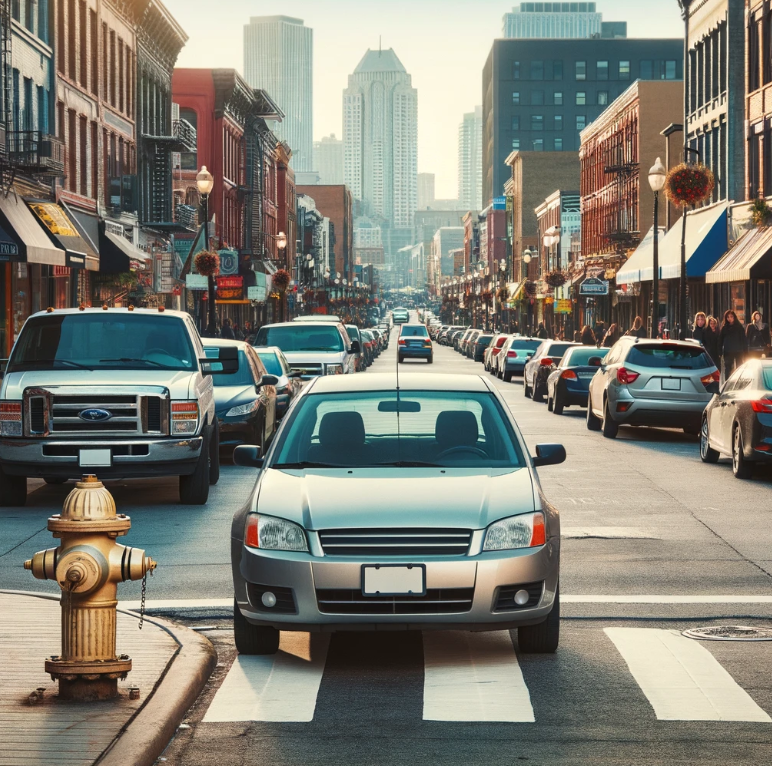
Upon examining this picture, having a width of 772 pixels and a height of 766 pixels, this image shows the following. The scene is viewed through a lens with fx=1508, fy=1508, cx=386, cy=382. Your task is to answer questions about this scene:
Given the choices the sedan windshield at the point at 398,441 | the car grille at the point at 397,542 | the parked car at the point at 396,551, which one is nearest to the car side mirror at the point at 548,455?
the sedan windshield at the point at 398,441

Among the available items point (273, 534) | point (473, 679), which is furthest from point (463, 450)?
point (473, 679)

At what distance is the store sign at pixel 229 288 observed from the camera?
191ft

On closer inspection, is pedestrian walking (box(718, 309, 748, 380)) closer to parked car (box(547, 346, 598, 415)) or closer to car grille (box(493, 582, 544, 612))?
parked car (box(547, 346, 598, 415))

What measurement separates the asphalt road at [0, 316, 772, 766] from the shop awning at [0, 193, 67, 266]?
20.2 meters

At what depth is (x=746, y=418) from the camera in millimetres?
17922

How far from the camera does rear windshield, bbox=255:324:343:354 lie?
102ft

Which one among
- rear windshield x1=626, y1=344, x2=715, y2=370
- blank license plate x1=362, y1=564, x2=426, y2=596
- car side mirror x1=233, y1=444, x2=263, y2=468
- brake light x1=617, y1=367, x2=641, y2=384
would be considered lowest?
blank license plate x1=362, y1=564, x2=426, y2=596

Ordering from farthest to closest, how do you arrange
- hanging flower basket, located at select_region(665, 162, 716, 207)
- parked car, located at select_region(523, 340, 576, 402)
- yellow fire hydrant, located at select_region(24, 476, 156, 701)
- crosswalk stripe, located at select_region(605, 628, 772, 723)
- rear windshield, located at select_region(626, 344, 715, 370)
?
hanging flower basket, located at select_region(665, 162, 716, 207), parked car, located at select_region(523, 340, 576, 402), rear windshield, located at select_region(626, 344, 715, 370), crosswalk stripe, located at select_region(605, 628, 772, 723), yellow fire hydrant, located at select_region(24, 476, 156, 701)

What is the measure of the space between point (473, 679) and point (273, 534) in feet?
4.14

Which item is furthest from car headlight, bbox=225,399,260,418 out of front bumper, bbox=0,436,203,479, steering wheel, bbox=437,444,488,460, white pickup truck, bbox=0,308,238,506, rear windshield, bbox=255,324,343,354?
steering wheel, bbox=437,444,488,460

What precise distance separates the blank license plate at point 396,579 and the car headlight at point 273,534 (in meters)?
0.39

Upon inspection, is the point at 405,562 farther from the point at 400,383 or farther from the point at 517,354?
the point at 517,354

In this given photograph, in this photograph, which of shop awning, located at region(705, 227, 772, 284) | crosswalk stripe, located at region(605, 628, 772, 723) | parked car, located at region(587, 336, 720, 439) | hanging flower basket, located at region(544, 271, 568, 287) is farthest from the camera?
hanging flower basket, located at region(544, 271, 568, 287)

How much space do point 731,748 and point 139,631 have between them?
3.54 m
